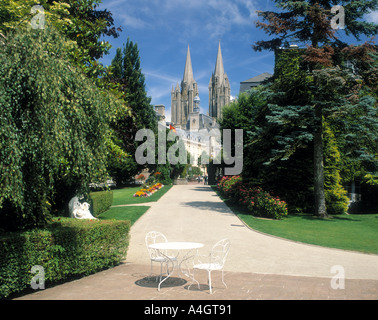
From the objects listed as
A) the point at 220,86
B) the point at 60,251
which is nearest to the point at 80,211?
Answer: the point at 60,251

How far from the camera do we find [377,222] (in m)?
17.1

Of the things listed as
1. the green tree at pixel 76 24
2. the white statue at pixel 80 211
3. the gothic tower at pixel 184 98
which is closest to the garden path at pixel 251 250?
the white statue at pixel 80 211

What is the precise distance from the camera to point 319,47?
62.2 ft

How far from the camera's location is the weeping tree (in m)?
5.25

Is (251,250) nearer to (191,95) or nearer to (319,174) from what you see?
(319,174)

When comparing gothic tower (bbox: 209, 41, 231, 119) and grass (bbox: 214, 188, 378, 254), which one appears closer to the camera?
grass (bbox: 214, 188, 378, 254)

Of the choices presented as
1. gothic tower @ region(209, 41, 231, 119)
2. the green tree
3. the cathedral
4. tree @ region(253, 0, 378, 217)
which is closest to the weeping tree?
the green tree

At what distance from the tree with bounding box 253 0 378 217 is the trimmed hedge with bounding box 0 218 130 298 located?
11925 millimetres

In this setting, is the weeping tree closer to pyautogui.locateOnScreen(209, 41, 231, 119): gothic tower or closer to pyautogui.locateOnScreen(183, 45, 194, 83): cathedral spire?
pyautogui.locateOnScreen(209, 41, 231, 119): gothic tower

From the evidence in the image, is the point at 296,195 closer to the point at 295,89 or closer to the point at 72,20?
the point at 295,89

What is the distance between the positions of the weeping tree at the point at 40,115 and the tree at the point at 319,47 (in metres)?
12.9

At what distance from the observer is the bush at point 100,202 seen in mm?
17025
